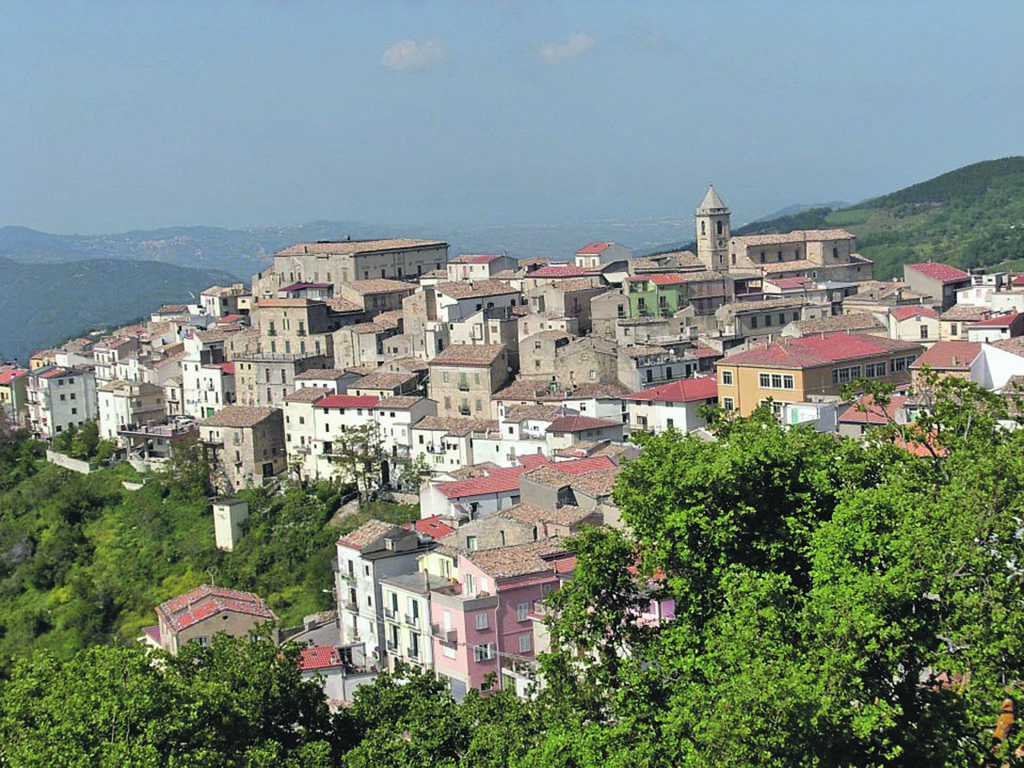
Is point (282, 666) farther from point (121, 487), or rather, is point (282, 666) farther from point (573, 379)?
point (121, 487)

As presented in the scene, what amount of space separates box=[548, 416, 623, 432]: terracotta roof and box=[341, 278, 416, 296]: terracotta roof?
66.6 ft

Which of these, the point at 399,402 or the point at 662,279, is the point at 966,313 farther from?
the point at 399,402

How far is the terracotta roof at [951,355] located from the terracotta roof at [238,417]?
23.6 metres

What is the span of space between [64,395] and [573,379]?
1313 inches

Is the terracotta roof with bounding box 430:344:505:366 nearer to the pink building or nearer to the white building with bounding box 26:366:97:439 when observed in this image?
the pink building

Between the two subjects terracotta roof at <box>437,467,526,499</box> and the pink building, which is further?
terracotta roof at <box>437,467,526,499</box>

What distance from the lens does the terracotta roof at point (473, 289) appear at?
54969mm

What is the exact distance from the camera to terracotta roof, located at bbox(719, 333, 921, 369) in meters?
41.0

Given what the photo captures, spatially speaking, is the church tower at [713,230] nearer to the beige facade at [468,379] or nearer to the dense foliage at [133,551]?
the beige facade at [468,379]

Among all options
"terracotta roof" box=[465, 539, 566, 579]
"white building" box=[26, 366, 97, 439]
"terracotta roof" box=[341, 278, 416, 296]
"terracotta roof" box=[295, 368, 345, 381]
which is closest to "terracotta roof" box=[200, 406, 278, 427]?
"terracotta roof" box=[295, 368, 345, 381]

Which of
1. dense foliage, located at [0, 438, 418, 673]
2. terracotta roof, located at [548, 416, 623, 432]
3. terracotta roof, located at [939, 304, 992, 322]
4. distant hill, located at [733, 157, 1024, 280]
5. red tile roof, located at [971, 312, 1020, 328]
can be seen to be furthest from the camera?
distant hill, located at [733, 157, 1024, 280]

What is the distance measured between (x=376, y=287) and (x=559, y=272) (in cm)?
899

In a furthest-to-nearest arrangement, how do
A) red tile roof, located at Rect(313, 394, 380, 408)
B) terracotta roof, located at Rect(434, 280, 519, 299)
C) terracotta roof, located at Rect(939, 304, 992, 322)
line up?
terracotta roof, located at Rect(434, 280, 519, 299) → red tile roof, located at Rect(313, 394, 380, 408) → terracotta roof, located at Rect(939, 304, 992, 322)

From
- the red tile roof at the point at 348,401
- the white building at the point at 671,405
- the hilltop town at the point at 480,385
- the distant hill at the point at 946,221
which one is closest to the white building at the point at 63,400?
the hilltop town at the point at 480,385
